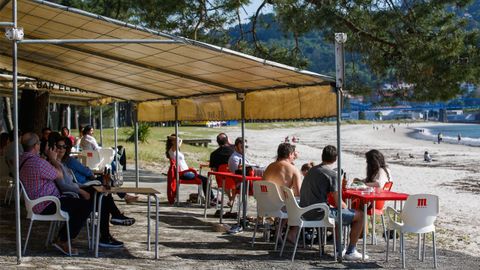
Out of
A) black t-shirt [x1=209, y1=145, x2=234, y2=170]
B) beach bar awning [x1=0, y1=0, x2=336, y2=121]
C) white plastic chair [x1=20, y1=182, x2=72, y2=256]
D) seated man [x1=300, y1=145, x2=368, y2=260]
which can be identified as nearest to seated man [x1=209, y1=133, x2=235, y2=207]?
black t-shirt [x1=209, y1=145, x2=234, y2=170]

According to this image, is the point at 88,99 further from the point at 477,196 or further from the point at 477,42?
the point at 477,196

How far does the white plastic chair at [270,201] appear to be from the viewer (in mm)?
7206

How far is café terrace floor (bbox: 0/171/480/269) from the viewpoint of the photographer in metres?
6.33

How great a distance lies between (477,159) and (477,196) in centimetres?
2014

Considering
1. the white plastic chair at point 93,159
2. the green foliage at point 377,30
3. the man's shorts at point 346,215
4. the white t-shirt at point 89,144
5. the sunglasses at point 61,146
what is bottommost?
the man's shorts at point 346,215

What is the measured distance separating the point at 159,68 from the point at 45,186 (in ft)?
7.33

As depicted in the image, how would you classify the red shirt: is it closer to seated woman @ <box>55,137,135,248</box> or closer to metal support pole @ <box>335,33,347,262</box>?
seated woman @ <box>55,137,135,248</box>

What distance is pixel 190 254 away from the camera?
22.6ft

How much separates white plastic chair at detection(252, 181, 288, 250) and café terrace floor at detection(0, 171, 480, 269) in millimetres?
352

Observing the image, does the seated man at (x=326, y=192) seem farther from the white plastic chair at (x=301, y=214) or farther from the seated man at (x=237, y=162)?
the seated man at (x=237, y=162)

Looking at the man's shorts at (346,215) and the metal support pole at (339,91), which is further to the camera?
the man's shorts at (346,215)

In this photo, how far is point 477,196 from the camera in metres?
19.4

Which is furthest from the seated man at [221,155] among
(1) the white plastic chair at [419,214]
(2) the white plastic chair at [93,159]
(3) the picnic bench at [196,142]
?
(3) the picnic bench at [196,142]

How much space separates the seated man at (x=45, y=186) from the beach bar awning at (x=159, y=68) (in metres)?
1.04
